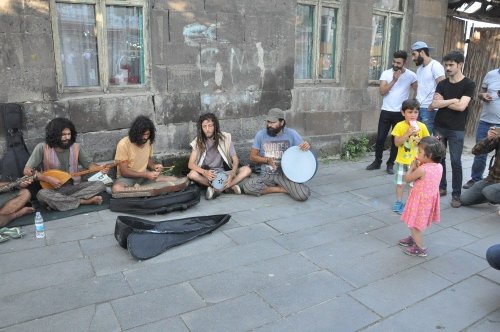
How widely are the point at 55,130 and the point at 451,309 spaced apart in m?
4.25

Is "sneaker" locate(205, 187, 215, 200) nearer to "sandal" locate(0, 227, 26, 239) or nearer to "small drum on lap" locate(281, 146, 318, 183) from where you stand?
"small drum on lap" locate(281, 146, 318, 183)

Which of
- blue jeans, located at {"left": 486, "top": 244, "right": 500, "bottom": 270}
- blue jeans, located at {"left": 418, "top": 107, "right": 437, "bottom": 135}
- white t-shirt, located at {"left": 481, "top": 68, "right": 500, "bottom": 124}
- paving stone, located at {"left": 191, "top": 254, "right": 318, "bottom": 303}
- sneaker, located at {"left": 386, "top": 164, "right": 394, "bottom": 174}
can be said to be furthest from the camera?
sneaker, located at {"left": 386, "top": 164, "right": 394, "bottom": 174}

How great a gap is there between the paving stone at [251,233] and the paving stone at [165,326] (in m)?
1.36

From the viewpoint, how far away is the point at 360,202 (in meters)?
5.29

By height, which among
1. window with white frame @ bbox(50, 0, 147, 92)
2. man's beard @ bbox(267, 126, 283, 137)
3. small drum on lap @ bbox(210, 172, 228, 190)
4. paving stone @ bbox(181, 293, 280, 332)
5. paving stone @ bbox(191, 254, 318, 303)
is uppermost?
window with white frame @ bbox(50, 0, 147, 92)

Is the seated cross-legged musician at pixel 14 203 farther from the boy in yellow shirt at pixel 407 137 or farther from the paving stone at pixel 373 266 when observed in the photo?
the boy in yellow shirt at pixel 407 137

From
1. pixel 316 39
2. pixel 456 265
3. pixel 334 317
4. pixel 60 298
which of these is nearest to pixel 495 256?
pixel 456 265

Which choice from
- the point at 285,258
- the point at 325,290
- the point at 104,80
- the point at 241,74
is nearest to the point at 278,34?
the point at 241,74

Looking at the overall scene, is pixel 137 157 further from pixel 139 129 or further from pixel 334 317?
pixel 334 317

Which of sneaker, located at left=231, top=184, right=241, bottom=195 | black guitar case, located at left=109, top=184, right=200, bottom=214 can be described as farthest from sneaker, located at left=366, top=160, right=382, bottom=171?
black guitar case, located at left=109, top=184, right=200, bottom=214

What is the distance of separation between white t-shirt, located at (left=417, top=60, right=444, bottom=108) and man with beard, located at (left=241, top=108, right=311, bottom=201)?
2.09m

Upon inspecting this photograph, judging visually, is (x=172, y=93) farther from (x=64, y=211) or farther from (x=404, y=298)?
(x=404, y=298)

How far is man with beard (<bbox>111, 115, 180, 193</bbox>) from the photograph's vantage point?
5.04m

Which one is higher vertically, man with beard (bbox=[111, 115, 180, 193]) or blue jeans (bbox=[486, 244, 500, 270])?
man with beard (bbox=[111, 115, 180, 193])
